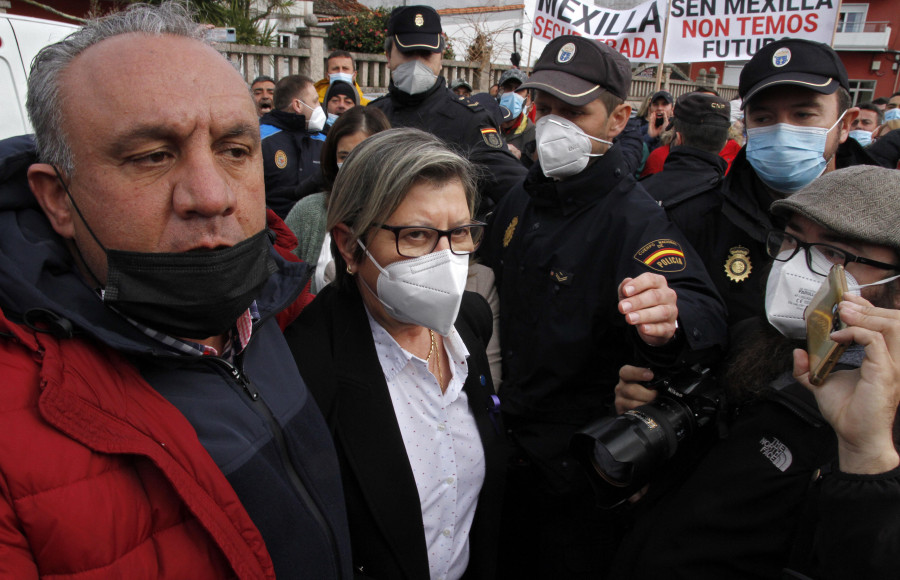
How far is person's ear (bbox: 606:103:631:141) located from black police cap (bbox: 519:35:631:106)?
53 millimetres

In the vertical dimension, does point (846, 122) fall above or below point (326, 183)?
above

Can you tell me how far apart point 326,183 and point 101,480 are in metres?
2.01

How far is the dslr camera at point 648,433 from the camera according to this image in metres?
1.61

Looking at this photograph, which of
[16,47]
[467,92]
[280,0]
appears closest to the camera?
[16,47]

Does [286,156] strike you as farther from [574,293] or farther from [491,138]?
[574,293]

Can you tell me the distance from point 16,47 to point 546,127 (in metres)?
4.04

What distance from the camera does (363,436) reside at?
1555 mm

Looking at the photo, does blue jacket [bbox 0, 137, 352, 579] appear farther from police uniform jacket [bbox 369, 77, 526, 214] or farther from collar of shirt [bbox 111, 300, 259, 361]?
police uniform jacket [bbox 369, 77, 526, 214]

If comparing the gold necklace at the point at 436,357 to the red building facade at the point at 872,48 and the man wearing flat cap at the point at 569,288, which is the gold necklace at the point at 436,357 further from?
the red building facade at the point at 872,48

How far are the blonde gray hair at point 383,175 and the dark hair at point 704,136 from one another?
2.56 m

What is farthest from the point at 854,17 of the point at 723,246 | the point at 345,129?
the point at 345,129

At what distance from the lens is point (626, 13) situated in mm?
5684

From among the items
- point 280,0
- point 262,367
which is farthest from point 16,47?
point 280,0

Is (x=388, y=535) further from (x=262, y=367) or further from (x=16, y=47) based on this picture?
(x=16, y=47)
